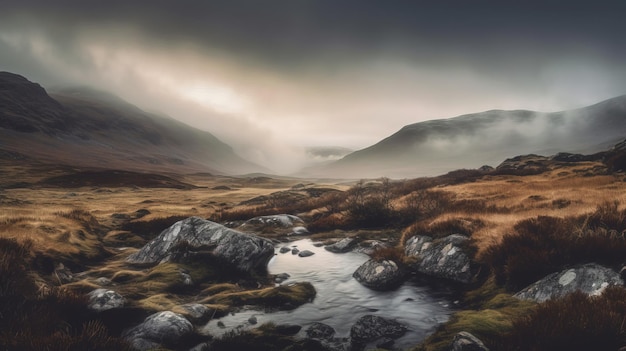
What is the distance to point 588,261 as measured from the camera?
10.9m

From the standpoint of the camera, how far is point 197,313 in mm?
11422

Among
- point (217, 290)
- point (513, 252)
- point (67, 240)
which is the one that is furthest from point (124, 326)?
point (513, 252)

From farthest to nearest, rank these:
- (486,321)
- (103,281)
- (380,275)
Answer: (380,275)
(103,281)
(486,321)

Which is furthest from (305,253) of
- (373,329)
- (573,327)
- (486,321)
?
(573,327)

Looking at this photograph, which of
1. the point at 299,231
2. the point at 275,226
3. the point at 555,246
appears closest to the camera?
the point at 555,246

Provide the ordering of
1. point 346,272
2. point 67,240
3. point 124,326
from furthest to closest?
point 67,240 < point 346,272 < point 124,326

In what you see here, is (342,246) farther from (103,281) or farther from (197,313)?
(103,281)

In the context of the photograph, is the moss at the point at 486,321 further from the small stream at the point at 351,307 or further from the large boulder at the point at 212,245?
the large boulder at the point at 212,245

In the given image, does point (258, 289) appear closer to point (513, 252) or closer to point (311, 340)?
point (311, 340)

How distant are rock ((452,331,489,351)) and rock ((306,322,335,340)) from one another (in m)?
3.96

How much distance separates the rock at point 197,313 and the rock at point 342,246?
1108 cm

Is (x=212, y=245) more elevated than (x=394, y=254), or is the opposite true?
(x=212, y=245)

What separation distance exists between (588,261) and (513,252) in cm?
234

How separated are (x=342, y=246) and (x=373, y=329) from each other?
11719 mm
